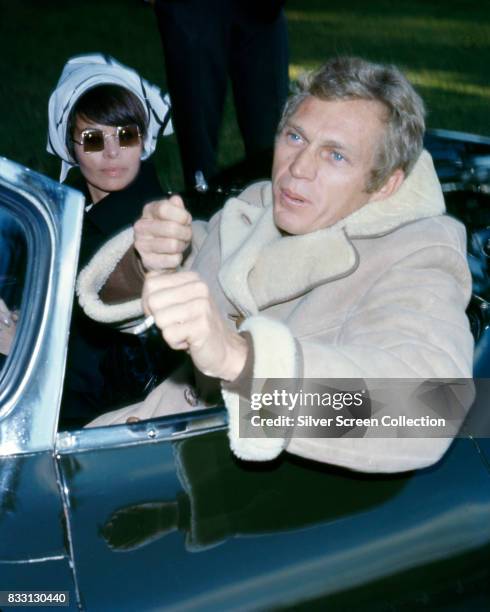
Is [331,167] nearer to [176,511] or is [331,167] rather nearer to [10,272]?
[10,272]

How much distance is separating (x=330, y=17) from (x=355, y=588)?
10.4 metres

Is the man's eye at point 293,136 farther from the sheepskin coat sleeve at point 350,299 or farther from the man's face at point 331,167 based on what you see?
the sheepskin coat sleeve at point 350,299

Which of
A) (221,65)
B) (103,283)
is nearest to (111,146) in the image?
(103,283)

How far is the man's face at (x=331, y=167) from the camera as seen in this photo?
7.94ft

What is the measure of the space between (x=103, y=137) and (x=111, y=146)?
4 cm

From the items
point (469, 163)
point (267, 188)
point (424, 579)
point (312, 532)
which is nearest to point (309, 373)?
point (312, 532)

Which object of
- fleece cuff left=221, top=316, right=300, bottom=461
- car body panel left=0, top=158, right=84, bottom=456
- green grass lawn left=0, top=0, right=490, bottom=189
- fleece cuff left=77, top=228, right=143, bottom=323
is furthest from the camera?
green grass lawn left=0, top=0, right=490, bottom=189

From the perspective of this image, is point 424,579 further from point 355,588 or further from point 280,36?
point 280,36

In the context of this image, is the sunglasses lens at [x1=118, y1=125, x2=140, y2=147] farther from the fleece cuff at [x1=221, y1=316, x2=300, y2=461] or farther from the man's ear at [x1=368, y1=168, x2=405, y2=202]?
the fleece cuff at [x1=221, y1=316, x2=300, y2=461]

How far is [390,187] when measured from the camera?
2.49 meters

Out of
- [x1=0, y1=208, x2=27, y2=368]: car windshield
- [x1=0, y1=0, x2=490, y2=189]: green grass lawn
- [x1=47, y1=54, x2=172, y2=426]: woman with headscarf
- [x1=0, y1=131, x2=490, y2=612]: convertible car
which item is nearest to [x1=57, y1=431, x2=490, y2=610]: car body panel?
[x1=0, y1=131, x2=490, y2=612]: convertible car

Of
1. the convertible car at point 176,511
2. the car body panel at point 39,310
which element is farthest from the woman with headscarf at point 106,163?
the car body panel at point 39,310

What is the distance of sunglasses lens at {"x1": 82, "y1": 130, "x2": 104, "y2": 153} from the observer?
3.19 metres

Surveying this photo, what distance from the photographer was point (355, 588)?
78.4 inches
